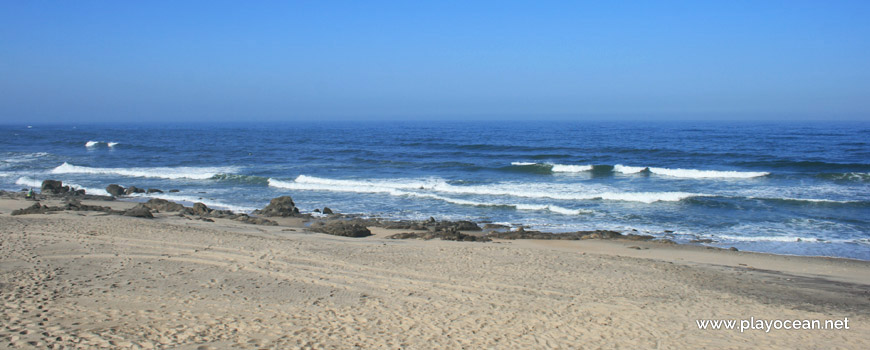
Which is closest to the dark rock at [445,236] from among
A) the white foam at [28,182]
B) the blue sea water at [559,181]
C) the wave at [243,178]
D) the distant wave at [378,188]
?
the blue sea water at [559,181]

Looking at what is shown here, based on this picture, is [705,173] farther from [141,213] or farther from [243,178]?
[141,213]

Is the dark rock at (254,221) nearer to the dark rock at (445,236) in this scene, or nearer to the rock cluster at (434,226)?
the rock cluster at (434,226)

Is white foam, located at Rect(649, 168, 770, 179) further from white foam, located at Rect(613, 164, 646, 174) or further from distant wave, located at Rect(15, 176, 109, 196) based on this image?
distant wave, located at Rect(15, 176, 109, 196)

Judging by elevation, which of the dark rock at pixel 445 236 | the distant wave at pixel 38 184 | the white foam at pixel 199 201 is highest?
the dark rock at pixel 445 236

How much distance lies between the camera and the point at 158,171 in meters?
32.6

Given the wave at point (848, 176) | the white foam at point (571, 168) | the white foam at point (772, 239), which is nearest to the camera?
the white foam at point (772, 239)

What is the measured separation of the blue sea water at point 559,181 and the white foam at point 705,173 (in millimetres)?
57

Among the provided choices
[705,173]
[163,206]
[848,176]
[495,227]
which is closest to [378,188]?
[163,206]

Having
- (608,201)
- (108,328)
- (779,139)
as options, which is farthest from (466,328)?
(779,139)

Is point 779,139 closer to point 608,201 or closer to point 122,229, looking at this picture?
point 608,201

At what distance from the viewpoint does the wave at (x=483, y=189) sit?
22.2 meters

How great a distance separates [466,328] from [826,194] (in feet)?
69.7

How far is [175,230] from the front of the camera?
13133mm

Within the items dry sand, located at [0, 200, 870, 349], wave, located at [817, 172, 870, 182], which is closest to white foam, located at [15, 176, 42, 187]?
dry sand, located at [0, 200, 870, 349]
